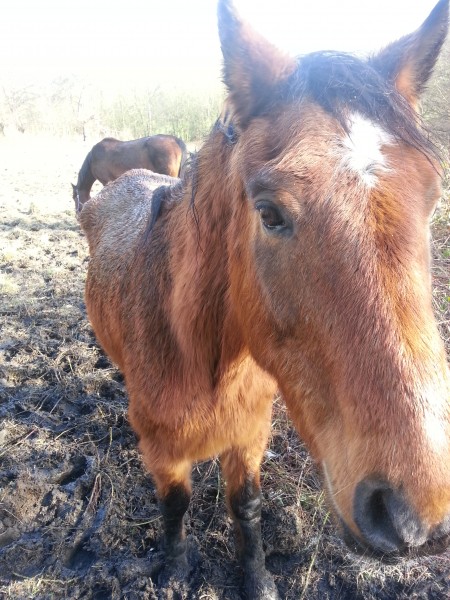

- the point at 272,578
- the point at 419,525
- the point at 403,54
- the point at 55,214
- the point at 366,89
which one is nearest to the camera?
the point at 419,525

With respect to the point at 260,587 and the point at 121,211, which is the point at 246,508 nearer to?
the point at 260,587

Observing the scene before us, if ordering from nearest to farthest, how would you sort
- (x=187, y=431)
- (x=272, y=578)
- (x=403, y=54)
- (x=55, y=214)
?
(x=403, y=54) < (x=187, y=431) < (x=272, y=578) < (x=55, y=214)

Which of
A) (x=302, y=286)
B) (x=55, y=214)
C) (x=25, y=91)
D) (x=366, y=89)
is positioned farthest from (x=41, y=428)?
(x=25, y=91)

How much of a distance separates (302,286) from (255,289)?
0.93 feet

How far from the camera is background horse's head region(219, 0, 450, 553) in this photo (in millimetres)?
1144

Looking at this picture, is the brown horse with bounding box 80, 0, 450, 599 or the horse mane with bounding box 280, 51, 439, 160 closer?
the brown horse with bounding box 80, 0, 450, 599

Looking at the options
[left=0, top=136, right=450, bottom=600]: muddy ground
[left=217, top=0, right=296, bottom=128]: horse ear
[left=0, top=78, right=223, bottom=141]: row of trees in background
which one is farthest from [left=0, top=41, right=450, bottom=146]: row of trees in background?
[left=217, top=0, right=296, bottom=128]: horse ear

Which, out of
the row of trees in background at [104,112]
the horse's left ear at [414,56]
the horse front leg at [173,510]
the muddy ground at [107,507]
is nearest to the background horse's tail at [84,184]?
the muddy ground at [107,507]

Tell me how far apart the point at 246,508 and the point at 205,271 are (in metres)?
1.69

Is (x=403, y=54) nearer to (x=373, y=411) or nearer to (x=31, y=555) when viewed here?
(x=373, y=411)

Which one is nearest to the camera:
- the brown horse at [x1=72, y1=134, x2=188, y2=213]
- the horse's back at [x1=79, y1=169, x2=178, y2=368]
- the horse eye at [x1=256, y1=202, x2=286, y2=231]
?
the horse eye at [x1=256, y1=202, x2=286, y2=231]

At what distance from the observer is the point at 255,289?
1.64 m

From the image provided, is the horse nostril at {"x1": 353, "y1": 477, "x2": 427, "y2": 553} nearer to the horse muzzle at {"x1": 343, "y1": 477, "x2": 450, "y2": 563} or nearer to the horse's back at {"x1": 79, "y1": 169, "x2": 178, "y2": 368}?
the horse muzzle at {"x1": 343, "y1": 477, "x2": 450, "y2": 563}

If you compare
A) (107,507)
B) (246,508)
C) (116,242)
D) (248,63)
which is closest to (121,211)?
(116,242)
